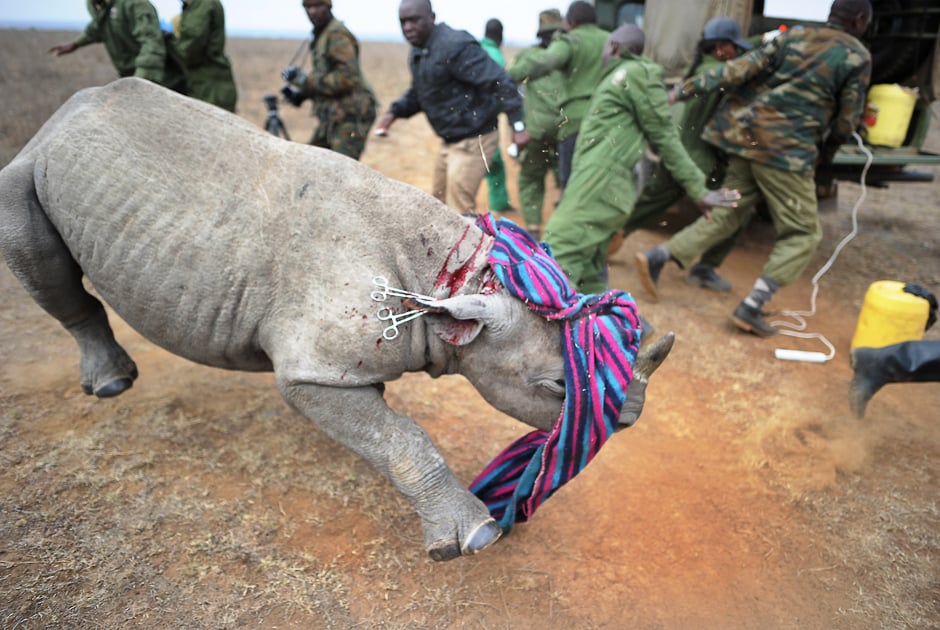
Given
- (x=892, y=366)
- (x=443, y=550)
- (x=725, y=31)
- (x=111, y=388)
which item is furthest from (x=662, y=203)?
(x=111, y=388)

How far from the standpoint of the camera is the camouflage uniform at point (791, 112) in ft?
17.1

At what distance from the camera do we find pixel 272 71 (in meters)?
20.6

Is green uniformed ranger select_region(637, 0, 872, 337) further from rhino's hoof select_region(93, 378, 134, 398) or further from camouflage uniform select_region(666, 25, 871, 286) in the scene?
rhino's hoof select_region(93, 378, 134, 398)

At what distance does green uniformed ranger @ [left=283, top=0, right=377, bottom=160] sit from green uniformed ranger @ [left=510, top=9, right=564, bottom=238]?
185cm

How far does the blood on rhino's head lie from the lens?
102 inches

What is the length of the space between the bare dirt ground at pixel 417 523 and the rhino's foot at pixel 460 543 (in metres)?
0.29

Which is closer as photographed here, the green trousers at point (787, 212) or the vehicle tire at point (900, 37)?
the green trousers at point (787, 212)

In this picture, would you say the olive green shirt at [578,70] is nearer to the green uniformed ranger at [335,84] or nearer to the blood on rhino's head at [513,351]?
the green uniformed ranger at [335,84]

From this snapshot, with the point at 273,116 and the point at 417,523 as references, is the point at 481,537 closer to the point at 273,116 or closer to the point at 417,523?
the point at 417,523

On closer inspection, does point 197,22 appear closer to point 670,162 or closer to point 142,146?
point 142,146

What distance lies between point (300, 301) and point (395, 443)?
705 millimetres

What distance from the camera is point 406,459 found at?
2734mm

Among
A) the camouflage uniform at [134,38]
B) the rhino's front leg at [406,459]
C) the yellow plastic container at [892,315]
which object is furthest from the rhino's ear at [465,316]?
the camouflage uniform at [134,38]

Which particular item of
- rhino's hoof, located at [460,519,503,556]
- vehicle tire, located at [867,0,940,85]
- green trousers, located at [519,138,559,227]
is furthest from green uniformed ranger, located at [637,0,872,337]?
rhino's hoof, located at [460,519,503,556]
